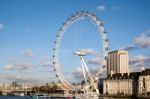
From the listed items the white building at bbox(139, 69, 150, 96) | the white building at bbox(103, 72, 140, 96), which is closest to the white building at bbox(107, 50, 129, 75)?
the white building at bbox(103, 72, 140, 96)

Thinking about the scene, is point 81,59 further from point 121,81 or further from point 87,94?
point 121,81

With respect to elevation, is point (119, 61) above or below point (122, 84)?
above

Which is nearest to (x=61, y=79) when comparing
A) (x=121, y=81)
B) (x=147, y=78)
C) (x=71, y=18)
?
(x=71, y=18)

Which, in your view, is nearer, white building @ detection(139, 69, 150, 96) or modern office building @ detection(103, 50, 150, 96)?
white building @ detection(139, 69, 150, 96)

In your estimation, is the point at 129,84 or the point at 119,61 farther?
the point at 119,61

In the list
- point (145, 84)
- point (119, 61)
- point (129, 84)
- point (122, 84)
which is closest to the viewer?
point (145, 84)

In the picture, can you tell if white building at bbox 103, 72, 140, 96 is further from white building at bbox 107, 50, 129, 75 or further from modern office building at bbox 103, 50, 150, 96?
white building at bbox 107, 50, 129, 75

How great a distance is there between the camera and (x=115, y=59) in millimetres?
150125

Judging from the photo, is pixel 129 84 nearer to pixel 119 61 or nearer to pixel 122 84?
pixel 122 84

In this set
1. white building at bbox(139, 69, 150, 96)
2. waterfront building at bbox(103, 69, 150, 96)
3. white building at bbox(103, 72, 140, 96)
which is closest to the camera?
white building at bbox(139, 69, 150, 96)

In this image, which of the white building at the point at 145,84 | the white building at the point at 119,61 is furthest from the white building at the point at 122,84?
the white building at the point at 119,61

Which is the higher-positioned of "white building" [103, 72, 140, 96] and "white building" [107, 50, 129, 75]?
"white building" [107, 50, 129, 75]

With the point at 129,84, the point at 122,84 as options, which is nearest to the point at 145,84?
the point at 129,84

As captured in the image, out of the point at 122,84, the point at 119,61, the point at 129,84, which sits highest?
the point at 119,61
